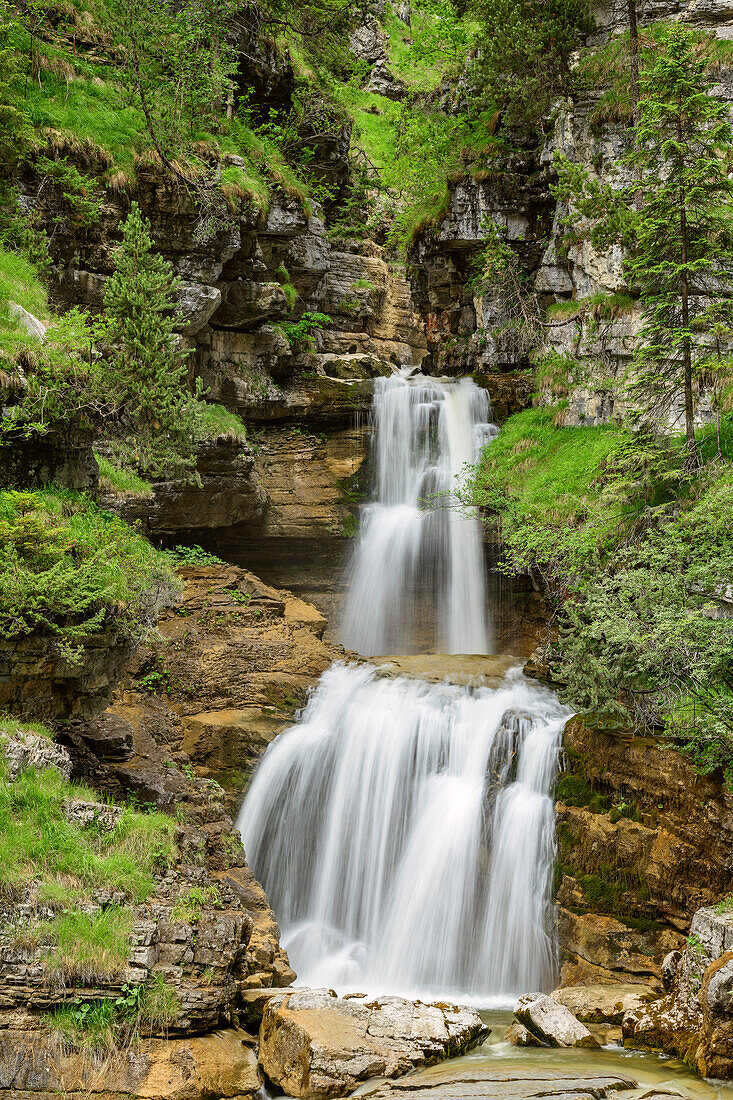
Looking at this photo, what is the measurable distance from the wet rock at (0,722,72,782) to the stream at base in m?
4.63

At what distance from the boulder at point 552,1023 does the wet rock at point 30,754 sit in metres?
5.70

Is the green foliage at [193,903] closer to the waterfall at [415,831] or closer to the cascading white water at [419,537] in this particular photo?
the waterfall at [415,831]

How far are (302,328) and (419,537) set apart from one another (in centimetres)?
680

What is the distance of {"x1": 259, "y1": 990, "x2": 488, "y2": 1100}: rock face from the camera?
640 centimetres

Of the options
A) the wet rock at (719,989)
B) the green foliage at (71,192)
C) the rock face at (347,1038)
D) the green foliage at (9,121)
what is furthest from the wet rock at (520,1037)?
the green foliage at (9,121)

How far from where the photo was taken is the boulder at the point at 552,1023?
754 centimetres

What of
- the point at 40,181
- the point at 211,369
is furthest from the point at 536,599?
the point at 40,181

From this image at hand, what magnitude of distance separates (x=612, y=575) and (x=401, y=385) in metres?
9.72

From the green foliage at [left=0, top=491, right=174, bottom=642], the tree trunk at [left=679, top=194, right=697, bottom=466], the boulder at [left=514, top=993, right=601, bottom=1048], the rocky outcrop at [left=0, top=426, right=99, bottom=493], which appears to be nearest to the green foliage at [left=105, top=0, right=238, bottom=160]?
the rocky outcrop at [left=0, top=426, right=99, bottom=493]

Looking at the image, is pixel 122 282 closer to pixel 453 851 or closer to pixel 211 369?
pixel 211 369

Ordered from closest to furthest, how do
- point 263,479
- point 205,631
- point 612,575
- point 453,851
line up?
point 453,851, point 612,575, point 205,631, point 263,479

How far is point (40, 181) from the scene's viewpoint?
1436cm

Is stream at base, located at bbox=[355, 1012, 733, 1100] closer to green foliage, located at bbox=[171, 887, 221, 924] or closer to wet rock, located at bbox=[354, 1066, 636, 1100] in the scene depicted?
wet rock, located at bbox=[354, 1066, 636, 1100]

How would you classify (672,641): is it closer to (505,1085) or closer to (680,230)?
(505,1085)
